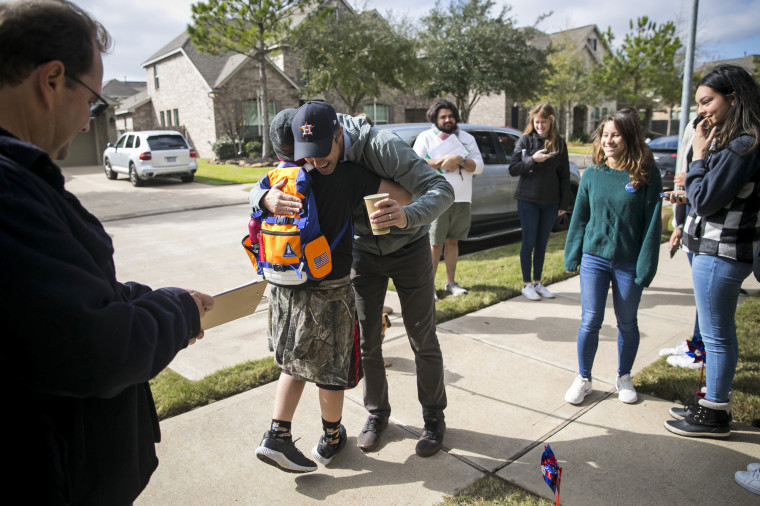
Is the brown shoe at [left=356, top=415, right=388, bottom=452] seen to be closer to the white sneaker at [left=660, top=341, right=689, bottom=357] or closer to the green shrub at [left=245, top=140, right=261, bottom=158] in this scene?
the white sneaker at [left=660, top=341, right=689, bottom=357]

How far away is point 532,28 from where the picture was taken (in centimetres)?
2833

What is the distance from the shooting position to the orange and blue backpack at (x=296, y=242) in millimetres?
2352

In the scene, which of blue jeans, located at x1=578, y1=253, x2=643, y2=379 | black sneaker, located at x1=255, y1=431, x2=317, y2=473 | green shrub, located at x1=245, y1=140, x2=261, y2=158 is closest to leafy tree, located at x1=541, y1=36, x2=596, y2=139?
green shrub, located at x1=245, y1=140, x2=261, y2=158

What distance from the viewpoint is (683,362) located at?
402cm

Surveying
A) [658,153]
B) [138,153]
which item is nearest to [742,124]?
[658,153]

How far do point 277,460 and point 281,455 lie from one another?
3 cm

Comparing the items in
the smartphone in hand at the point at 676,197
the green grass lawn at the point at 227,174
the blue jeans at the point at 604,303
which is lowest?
the blue jeans at the point at 604,303

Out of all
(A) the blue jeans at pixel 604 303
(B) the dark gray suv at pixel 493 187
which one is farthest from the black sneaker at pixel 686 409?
(B) the dark gray suv at pixel 493 187

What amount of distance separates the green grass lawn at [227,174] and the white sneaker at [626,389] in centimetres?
1627

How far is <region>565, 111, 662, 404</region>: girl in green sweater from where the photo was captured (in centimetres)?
332

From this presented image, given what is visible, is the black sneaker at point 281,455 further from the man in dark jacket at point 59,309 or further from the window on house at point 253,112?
the window on house at point 253,112

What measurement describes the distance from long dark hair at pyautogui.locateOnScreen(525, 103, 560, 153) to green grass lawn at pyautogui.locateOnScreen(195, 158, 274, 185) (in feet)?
46.5

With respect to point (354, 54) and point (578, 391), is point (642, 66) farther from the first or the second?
point (578, 391)

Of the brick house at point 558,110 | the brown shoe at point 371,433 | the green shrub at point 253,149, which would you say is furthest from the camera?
the brick house at point 558,110
